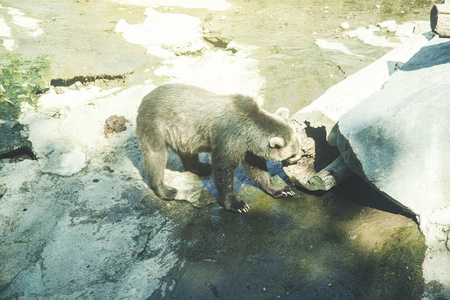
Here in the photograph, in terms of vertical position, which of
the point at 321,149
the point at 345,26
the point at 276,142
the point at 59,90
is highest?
the point at 345,26

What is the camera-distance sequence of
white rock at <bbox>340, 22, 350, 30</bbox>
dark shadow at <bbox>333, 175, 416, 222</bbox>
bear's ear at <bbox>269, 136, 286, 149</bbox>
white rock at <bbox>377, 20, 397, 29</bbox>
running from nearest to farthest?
dark shadow at <bbox>333, 175, 416, 222</bbox> < bear's ear at <bbox>269, 136, 286, 149</bbox> < white rock at <bbox>377, 20, 397, 29</bbox> < white rock at <bbox>340, 22, 350, 30</bbox>

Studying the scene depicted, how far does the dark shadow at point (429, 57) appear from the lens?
3.75m

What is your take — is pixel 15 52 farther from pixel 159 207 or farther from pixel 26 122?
pixel 159 207

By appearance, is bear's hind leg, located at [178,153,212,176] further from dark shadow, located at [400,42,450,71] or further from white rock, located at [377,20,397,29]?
white rock, located at [377,20,397,29]

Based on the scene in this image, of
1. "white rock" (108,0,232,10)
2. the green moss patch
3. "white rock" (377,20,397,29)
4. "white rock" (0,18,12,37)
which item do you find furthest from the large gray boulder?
"white rock" (108,0,232,10)

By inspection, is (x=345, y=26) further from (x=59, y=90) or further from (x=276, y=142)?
(x=59, y=90)

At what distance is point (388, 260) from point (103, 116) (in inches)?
197

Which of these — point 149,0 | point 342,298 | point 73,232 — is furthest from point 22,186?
point 149,0

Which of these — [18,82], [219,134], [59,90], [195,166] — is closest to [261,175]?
[219,134]

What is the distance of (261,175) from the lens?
427cm

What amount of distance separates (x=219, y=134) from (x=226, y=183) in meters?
0.65

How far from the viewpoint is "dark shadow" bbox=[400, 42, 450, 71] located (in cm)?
375

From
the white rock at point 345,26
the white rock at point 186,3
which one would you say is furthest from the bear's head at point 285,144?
the white rock at point 186,3

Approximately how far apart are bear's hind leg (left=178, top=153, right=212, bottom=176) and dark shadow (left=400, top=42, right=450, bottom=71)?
9.84 ft
